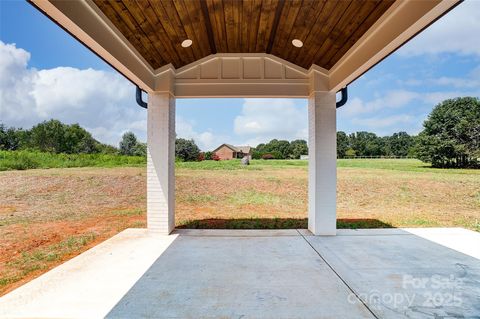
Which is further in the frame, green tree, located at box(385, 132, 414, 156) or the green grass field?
green tree, located at box(385, 132, 414, 156)

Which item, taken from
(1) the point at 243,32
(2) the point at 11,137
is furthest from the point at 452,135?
(2) the point at 11,137

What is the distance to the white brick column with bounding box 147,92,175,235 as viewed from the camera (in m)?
4.82

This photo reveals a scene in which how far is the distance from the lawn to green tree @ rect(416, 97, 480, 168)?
1073cm

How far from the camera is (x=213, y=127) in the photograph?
2961cm

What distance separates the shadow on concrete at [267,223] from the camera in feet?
19.3

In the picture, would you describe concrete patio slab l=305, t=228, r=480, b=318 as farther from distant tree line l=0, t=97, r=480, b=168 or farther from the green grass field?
the green grass field

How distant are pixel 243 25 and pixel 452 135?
2522 centimetres

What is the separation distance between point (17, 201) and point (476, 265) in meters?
12.0

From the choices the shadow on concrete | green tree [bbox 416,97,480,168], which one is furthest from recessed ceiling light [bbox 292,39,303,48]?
green tree [bbox 416,97,480,168]

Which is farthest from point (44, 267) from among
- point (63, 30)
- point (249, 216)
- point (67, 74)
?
point (67, 74)

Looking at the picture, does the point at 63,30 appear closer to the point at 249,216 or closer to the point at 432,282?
the point at 432,282

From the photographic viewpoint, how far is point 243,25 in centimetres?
387

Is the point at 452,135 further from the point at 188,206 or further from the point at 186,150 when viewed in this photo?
the point at 188,206

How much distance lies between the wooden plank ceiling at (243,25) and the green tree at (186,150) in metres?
19.4
